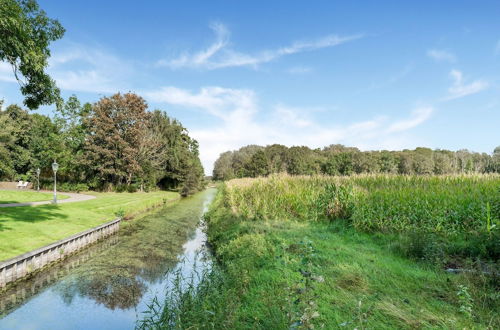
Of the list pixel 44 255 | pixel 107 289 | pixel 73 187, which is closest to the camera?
pixel 107 289

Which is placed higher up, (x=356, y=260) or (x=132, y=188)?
(x=132, y=188)

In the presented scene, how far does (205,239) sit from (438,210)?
1087cm

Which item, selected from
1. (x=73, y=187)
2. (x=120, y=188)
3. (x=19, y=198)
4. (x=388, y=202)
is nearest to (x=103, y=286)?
(x=388, y=202)

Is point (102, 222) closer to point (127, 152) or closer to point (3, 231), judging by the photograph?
point (3, 231)

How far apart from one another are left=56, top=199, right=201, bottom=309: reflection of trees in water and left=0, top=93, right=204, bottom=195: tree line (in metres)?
21.3

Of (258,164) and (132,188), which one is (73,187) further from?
(258,164)

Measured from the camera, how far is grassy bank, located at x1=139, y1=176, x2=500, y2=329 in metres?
4.05

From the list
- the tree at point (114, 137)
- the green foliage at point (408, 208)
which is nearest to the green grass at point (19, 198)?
the tree at point (114, 137)

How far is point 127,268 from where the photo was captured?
1095cm

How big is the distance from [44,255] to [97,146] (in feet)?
88.8

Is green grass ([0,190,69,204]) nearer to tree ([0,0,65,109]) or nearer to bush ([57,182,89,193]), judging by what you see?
bush ([57,182,89,193])

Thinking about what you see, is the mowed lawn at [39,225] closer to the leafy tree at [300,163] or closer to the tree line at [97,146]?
the tree line at [97,146]

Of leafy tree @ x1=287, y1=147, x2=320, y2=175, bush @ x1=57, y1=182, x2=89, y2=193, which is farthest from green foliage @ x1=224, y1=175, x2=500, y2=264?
leafy tree @ x1=287, y1=147, x2=320, y2=175

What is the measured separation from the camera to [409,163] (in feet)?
226
